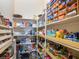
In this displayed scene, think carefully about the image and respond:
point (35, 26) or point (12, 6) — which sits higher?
point (12, 6)

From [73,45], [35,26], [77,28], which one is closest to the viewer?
[73,45]

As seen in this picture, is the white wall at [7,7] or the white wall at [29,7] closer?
the white wall at [7,7]

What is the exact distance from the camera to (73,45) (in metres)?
1.29

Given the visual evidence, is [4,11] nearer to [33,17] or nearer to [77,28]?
[33,17]

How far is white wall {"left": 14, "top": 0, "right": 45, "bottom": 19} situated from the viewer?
16.3 ft

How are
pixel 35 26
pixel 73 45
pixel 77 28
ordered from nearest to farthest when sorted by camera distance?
1. pixel 73 45
2. pixel 77 28
3. pixel 35 26

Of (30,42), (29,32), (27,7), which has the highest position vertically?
(27,7)

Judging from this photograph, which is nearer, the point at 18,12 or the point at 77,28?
the point at 77,28

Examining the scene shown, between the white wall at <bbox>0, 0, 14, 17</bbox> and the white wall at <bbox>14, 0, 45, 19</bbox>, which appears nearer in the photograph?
the white wall at <bbox>0, 0, 14, 17</bbox>

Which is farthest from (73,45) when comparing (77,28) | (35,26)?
(35,26)

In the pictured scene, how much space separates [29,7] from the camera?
506cm

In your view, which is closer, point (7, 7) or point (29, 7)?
point (7, 7)

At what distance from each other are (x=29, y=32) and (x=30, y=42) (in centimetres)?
38

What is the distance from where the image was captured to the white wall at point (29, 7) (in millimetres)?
4969
